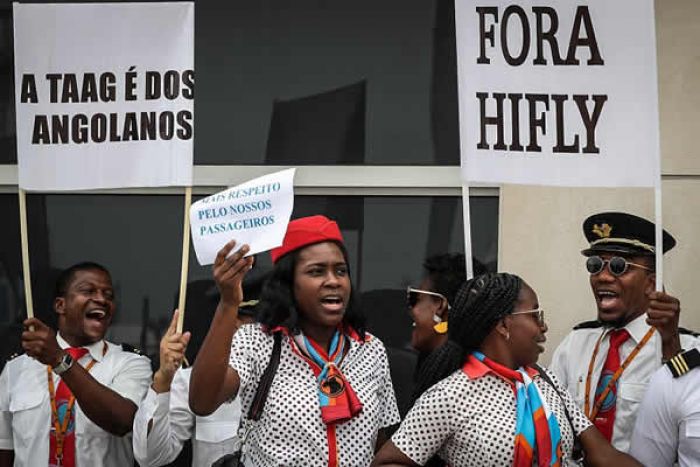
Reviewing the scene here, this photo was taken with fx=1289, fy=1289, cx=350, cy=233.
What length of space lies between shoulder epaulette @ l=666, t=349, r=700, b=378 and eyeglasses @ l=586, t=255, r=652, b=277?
0.81 meters

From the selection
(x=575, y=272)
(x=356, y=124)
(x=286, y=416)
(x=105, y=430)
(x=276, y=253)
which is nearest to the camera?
(x=286, y=416)

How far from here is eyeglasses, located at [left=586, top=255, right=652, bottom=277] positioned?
5.49m

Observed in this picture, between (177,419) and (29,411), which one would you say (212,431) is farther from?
(29,411)

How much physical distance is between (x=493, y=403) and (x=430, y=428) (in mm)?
218

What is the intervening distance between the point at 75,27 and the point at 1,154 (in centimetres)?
175

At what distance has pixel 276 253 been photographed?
4.81 meters

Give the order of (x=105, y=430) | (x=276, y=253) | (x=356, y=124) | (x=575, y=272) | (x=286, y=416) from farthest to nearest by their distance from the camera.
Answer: (x=356, y=124), (x=575, y=272), (x=105, y=430), (x=276, y=253), (x=286, y=416)

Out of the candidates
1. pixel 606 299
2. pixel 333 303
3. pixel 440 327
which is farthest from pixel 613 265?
pixel 333 303

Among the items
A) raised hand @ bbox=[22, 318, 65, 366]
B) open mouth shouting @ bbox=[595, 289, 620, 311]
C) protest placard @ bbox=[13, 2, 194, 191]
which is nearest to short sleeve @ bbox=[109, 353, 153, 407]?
raised hand @ bbox=[22, 318, 65, 366]

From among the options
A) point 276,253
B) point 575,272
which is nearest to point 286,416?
point 276,253

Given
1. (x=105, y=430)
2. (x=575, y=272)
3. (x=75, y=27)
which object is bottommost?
(x=105, y=430)

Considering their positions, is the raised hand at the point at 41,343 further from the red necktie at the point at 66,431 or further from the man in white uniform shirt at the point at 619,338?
the man in white uniform shirt at the point at 619,338

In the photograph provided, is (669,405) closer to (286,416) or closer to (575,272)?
(286,416)

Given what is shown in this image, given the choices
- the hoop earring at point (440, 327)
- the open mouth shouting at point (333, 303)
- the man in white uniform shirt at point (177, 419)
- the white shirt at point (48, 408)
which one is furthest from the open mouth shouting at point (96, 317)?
the open mouth shouting at point (333, 303)
